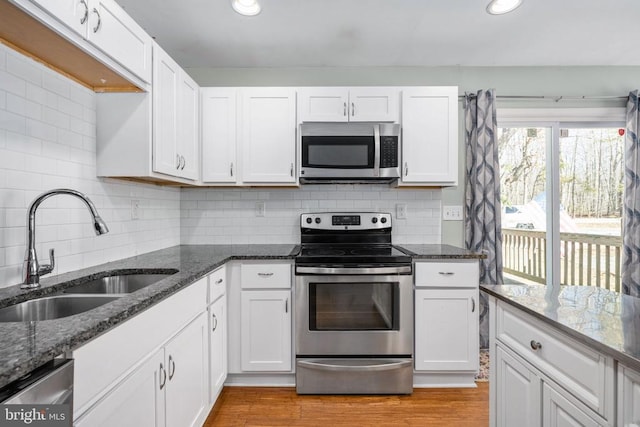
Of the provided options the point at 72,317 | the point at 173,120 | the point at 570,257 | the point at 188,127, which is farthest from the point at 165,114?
the point at 570,257

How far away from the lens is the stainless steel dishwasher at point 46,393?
65 cm

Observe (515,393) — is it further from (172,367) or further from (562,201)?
(562,201)

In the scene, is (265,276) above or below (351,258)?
below

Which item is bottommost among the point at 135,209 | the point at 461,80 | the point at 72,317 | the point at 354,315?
the point at 354,315

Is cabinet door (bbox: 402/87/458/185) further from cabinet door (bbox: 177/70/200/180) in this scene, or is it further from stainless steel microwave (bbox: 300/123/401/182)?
cabinet door (bbox: 177/70/200/180)

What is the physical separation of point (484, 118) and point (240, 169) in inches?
77.6

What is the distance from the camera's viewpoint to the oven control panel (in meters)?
2.75

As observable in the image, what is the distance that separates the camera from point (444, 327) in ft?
7.33

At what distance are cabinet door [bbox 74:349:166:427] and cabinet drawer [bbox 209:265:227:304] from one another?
24.0 inches

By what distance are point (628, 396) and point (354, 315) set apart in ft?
5.08

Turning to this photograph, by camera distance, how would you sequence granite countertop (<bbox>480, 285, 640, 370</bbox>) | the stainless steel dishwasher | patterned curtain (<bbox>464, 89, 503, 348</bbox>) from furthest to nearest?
patterned curtain (<bbox>464, 89, 503, 348</bbox>), granite countertop (<bbox>480, 285, 640, 370</bbox>), the stainless steel dishwasher

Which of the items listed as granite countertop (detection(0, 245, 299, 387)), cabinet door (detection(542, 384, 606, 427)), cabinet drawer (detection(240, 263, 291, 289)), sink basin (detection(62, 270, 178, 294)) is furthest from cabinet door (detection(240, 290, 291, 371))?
cabinet door (detection(542, 384, 606, 427))

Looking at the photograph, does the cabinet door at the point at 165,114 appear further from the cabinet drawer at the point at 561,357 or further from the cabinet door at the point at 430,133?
the cabinet drawer at the point at 561,357

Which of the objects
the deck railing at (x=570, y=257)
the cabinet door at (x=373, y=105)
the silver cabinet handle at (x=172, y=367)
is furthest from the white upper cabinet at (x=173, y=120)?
the deck railing at (x=570, y=257)
